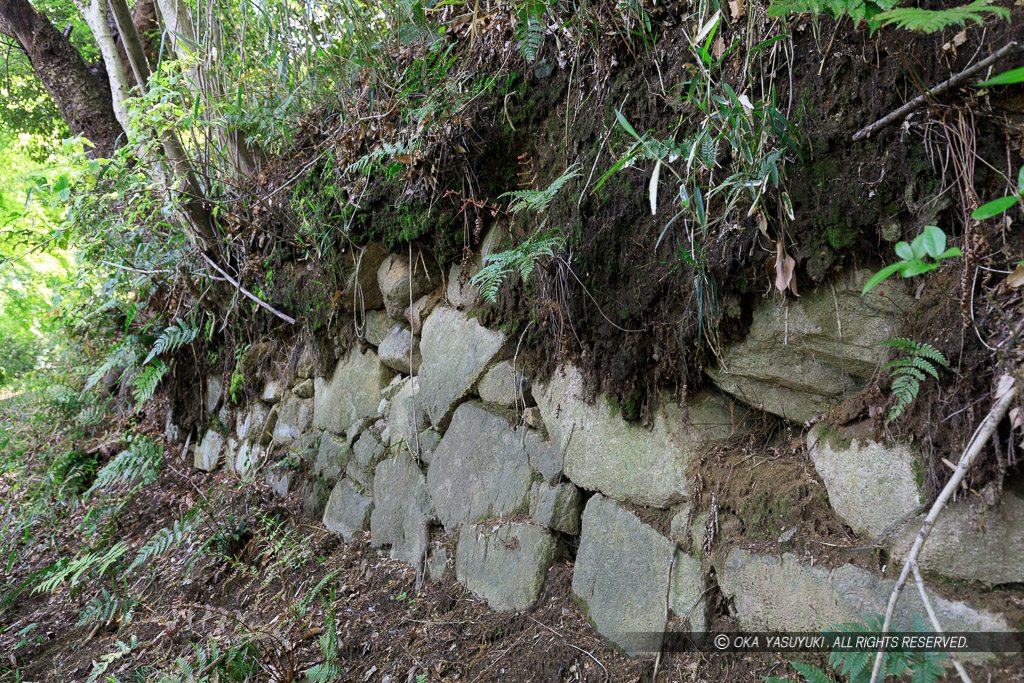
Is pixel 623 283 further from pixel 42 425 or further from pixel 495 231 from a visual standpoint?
pixel 42 425

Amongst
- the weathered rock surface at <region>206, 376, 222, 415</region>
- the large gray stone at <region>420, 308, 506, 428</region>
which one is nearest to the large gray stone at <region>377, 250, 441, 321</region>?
the large gray stone at <region>420, 308, 506, 428</region>

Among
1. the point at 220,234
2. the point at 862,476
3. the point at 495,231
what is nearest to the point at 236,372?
the point at 220,234

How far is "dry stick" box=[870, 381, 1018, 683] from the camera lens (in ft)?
4.51

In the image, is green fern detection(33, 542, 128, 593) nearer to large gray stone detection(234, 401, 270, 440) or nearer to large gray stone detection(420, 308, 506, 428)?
large gray stone detection(234, 401, 270, 440)

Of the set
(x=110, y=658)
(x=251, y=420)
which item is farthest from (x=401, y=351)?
(x=110, y=658)

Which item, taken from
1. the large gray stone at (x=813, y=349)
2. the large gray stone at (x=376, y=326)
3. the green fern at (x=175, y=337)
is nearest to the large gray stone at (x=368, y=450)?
the large gray stone at (x=376, y=326)

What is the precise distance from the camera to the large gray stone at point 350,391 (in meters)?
3.73

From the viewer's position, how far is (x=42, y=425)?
5863mm

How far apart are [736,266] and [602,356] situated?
638 mm

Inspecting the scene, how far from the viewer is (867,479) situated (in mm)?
1695

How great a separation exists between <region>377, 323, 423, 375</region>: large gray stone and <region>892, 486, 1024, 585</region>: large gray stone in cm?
247

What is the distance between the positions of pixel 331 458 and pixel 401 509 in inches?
32.3

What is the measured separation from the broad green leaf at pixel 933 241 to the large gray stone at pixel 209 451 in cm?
484

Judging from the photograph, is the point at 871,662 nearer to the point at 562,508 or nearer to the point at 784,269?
the point at 784,269
